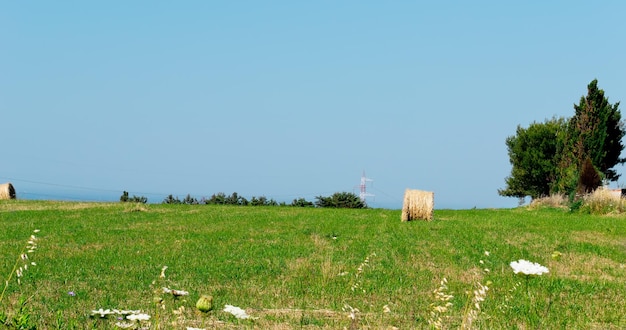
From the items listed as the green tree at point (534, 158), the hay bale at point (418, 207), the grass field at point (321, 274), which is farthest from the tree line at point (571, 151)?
the grass field at point (321, 274)

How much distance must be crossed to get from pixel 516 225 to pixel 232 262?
12885mm

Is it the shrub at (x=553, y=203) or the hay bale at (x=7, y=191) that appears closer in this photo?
the shrub at (x=553, y=203)

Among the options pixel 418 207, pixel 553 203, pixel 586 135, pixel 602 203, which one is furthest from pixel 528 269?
pixel 586 135

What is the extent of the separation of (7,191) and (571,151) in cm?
3840

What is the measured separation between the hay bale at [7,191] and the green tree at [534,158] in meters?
49.9

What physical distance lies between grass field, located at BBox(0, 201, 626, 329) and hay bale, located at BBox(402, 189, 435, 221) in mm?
2596

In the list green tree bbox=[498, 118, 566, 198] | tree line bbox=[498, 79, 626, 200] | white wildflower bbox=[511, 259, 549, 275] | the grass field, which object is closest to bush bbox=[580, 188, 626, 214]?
tree line bbox=[498, 79, 626, 200]

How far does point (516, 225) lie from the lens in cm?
2205

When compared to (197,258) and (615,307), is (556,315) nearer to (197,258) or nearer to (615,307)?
(615,307)

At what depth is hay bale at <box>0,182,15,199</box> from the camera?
121ft

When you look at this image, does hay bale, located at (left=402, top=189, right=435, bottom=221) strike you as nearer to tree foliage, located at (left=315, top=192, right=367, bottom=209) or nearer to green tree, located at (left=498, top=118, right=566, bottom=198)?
tree foliage, located at (left=315, top=192, right=367, bottom=209)

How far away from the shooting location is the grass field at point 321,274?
7.12 m

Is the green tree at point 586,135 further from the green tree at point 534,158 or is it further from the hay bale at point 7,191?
the hay bale at point 7,191

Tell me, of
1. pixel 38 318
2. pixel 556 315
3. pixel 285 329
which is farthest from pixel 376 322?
pixel 38 318
